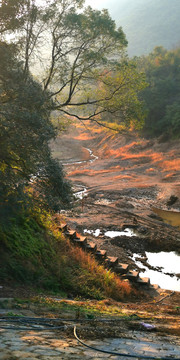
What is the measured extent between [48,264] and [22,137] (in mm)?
4378

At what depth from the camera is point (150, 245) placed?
17.4 metres

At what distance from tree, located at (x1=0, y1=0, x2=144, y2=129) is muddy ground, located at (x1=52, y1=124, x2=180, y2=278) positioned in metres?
2.26

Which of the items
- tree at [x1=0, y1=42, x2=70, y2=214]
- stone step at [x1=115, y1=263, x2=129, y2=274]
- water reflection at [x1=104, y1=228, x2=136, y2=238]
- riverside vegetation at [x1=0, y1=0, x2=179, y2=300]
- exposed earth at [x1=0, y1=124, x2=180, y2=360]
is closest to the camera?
exposed earth at [x1=0, y1=124, x2=180, y2=360]

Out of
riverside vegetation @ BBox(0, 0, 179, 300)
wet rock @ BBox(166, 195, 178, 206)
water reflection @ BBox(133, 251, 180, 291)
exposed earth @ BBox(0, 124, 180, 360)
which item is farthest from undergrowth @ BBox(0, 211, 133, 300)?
wet rock @ BBox(166, 195, 178, 206)

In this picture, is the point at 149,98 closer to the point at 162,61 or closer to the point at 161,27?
the point at 162,61

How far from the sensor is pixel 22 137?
742 centimetres

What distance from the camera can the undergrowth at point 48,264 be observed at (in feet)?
29.7

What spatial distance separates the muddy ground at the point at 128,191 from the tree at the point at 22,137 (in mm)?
1321

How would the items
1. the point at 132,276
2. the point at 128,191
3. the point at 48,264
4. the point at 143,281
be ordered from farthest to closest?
1. the point at 128,191
2. the point at 132,276
3. the point at 143,281
4. the point at 48,264

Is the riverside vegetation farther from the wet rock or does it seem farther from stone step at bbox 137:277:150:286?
the wet rock

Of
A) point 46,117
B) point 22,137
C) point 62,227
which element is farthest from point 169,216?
point 22,137

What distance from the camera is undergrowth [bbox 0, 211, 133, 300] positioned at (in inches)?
356

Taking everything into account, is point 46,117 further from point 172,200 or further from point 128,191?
point 128,191

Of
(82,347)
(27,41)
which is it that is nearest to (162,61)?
(27,41)
